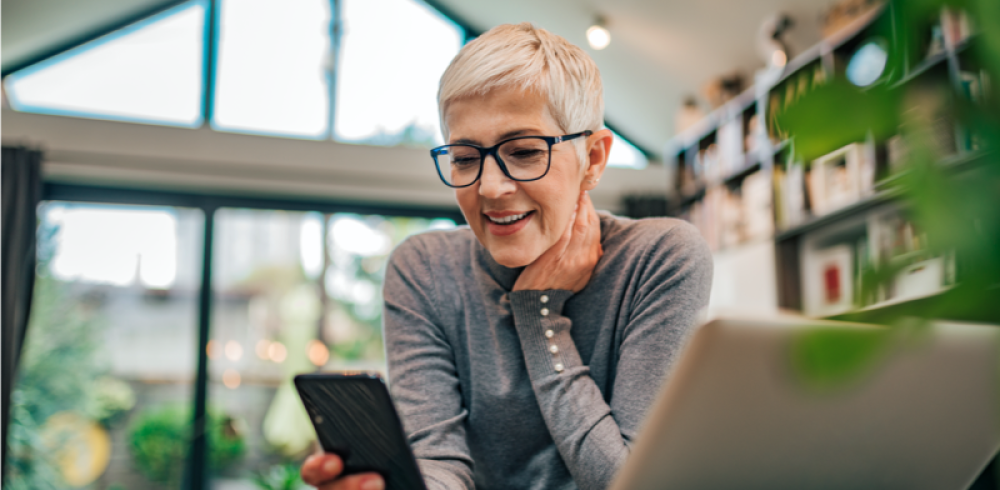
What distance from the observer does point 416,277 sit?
113cm

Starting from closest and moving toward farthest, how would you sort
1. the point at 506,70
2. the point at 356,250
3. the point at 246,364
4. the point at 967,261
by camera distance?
the point at 967,261 → the point at 506,70 → the point at 246,364 → the point at 356,250

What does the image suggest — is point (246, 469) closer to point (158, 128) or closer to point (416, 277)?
point (158, 128)

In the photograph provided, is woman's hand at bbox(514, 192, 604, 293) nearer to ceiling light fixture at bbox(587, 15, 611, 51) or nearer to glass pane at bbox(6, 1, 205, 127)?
ceiling light fixture at bbox(587, 15, 611, 51)

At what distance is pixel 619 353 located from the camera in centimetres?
102

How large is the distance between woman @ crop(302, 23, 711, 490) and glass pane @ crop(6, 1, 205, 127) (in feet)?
13.1

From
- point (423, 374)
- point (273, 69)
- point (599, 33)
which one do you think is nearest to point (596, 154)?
point (423, 374)

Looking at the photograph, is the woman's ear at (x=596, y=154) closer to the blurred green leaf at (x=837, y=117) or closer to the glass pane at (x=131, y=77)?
the blurred green leaf at (x=837, y=117)

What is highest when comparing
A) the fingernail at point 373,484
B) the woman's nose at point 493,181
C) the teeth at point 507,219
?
the woman's nose at point 493,181

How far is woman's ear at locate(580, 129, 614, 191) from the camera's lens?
1065mm

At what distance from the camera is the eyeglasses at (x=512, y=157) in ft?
3.17

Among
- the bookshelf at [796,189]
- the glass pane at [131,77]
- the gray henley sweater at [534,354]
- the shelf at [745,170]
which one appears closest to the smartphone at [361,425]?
the gray henley sweater at [534,354]

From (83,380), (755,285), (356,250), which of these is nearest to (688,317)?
(755,285)

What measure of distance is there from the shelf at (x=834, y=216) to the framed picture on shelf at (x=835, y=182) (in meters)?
0.03

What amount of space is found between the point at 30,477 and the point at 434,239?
13.2ft
